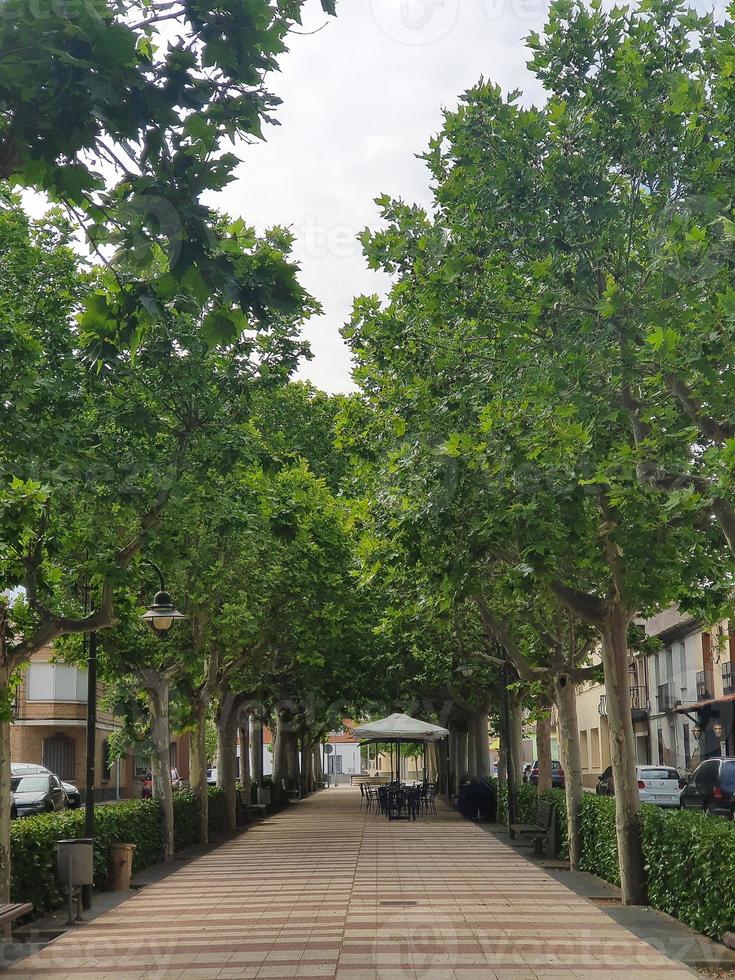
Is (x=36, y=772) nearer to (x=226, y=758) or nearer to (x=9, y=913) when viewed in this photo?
(x=226, y=758)

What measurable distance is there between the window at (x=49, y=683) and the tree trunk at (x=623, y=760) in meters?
41.8

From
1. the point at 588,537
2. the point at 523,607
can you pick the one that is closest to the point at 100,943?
the point at 588,537

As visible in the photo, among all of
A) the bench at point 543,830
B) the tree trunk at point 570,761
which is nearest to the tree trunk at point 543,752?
the bench at point 543,830

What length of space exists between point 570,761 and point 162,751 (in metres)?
8.18

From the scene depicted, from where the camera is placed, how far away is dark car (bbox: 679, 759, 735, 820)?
2814 cm

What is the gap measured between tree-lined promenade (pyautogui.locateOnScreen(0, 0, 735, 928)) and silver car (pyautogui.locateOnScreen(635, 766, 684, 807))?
688 inches

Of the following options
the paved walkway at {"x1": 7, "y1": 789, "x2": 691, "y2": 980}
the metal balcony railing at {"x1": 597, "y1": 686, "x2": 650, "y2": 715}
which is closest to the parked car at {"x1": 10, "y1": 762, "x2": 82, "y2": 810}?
the paved walkway at {"x1": 7, "y1": 789, "x2": 691, "y2": 980}

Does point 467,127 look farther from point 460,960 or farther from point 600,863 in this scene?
point 600,863


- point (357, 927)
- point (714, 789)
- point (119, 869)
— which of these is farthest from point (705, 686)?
point (357, 927)

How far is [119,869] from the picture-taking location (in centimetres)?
1812

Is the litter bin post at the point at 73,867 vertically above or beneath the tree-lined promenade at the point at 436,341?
beneath

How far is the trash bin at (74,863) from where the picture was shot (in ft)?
47.4

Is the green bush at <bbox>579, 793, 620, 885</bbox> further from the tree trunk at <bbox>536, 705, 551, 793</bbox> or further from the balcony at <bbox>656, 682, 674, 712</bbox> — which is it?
the balcony at <bbox>656, 682, 674, 712</bbox>

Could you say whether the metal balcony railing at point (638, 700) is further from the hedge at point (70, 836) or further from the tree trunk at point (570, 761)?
the tree trunk at point (570, 761)
